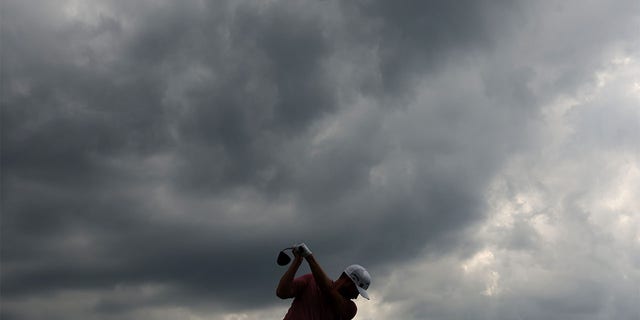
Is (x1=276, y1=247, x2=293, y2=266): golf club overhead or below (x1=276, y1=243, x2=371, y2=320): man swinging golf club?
overhead

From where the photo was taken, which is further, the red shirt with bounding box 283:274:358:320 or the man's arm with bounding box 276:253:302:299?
the red shirt with bounding box 283:274:358:320

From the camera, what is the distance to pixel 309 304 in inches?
706

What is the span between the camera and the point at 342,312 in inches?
714


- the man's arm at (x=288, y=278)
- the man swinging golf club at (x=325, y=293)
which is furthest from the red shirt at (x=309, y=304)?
the man's arm at (x=288, y=278)

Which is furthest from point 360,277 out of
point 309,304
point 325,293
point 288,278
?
point 288,278

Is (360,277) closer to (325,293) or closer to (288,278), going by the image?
(325,293)

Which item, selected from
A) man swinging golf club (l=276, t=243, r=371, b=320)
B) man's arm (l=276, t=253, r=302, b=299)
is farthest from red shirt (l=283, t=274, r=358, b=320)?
man's arm (l=276, t=253, r=302, b=299)

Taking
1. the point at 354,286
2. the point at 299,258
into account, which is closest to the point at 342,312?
the point at 354,286

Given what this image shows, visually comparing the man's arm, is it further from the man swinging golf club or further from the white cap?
the white cap

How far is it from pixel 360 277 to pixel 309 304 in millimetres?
1382

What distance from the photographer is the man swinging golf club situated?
58.2 ft

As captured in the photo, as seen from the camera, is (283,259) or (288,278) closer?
(288,278)

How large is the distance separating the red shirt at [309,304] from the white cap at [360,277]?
56 centimetres

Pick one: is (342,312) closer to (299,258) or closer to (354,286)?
(354,286)
